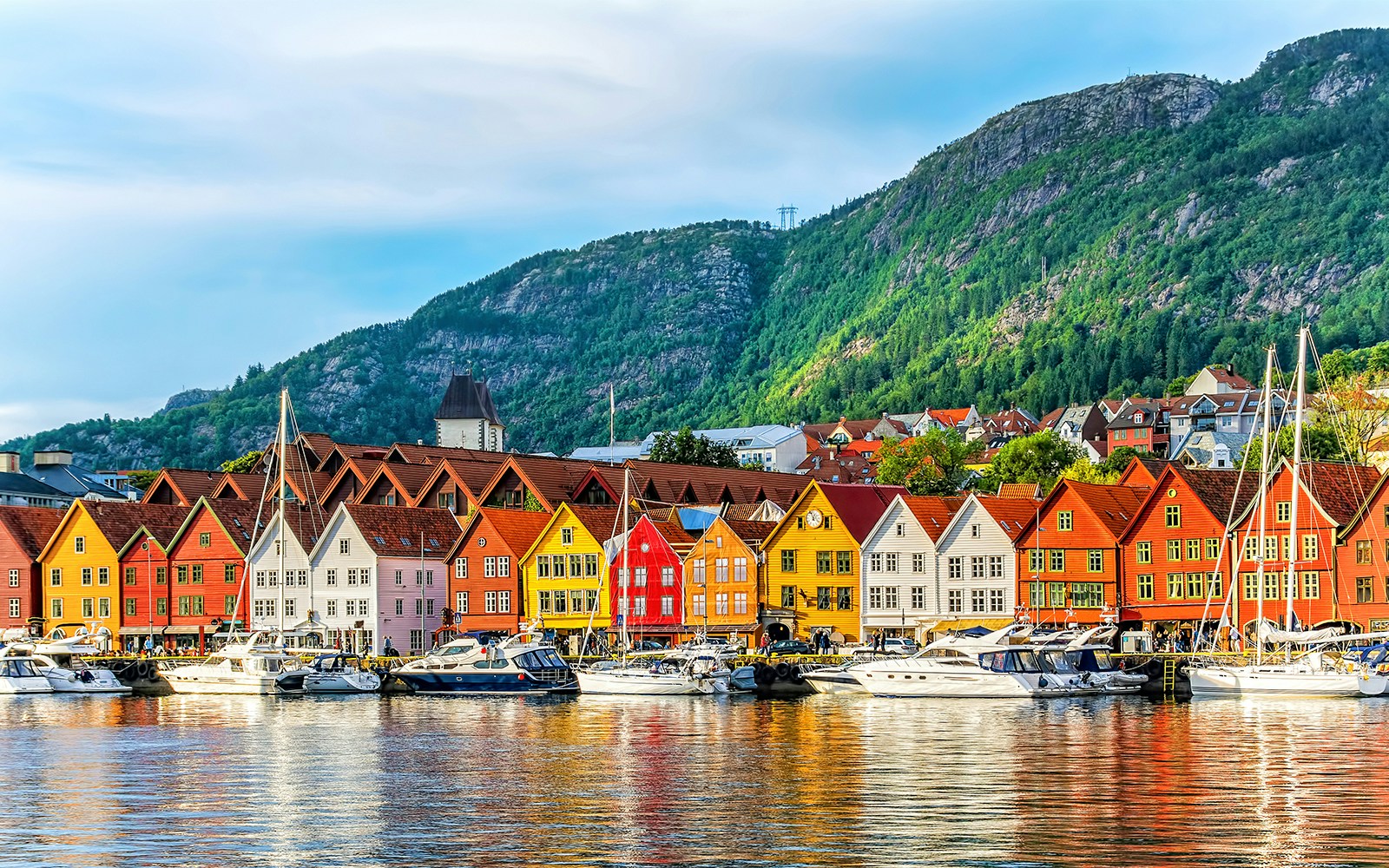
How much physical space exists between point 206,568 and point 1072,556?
6427 centimetres

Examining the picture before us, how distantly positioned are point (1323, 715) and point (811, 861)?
42856 millimetres

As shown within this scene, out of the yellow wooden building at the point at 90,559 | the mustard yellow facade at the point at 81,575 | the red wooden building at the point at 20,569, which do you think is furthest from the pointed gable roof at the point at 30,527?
the mustard yellow facade at the point at 81,575

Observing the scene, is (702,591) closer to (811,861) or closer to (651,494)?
(651,494)

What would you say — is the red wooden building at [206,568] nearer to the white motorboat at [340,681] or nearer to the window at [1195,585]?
the white motorboat at [340,681]

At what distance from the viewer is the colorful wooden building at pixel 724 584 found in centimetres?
12144

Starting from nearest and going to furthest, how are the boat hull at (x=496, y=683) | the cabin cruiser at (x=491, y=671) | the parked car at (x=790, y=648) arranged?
the boat hull at (x=496, y=683) → the cabin cruiser at (x=491, y=671) → the parked car at (x=790, y=648)

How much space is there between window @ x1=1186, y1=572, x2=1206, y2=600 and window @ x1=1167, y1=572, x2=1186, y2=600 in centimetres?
29

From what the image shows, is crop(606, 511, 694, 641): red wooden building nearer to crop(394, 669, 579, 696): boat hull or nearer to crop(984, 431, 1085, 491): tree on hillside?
crop(394, 669, 579, 696): boat hull

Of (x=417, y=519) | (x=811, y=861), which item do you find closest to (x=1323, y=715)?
(x=811, y=861)

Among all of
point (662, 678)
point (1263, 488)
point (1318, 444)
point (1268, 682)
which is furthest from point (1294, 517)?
point (1318, 444)

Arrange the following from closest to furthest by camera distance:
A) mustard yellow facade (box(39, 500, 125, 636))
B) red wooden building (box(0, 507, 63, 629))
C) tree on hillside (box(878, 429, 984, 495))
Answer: mustard yellow facade (box(39, 500, 125, 636)), red wooden building (box(0, 507, 63, 629)), tree on hillside (box(878, 429, 984, 495))

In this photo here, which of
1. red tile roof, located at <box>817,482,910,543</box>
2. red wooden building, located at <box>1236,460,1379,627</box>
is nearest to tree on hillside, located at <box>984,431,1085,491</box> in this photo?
red tile roof, located at <box>817,482,910,543</box>

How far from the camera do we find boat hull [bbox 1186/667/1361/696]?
83.2m

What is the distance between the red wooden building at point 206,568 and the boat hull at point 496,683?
40022mm
